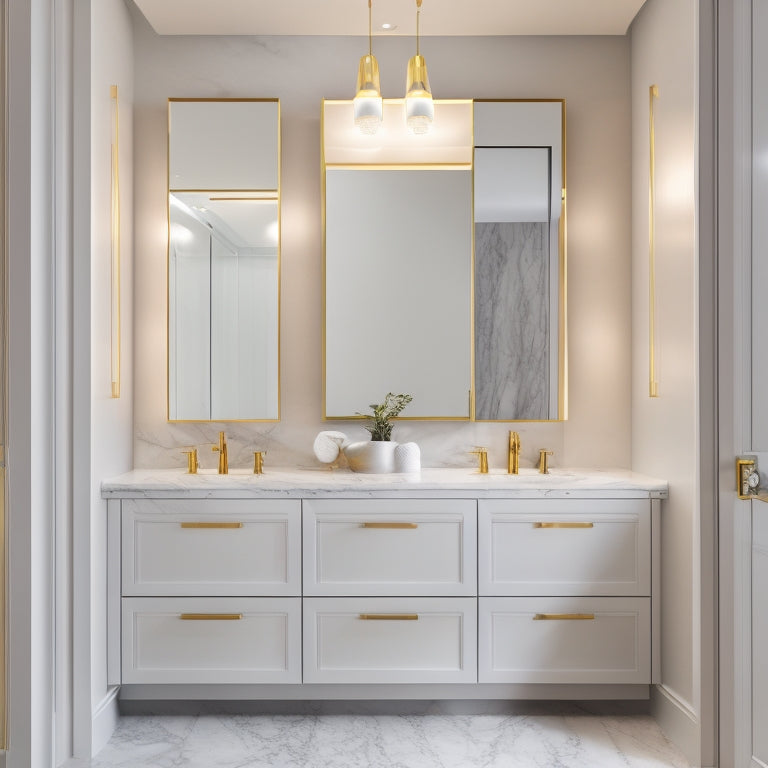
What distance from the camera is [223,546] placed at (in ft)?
8.39

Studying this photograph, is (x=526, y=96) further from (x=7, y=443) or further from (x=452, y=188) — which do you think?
(x=7, y=443)

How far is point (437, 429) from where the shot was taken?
3.01 m

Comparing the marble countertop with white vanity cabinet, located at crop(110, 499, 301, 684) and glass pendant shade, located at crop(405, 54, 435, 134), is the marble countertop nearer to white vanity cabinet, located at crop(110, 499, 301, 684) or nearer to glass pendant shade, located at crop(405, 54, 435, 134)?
white vanity cabinet, located at crop(110, 499, 301, 684)

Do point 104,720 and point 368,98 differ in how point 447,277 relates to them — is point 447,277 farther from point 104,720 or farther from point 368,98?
point 104,720

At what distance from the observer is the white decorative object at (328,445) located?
2863mm

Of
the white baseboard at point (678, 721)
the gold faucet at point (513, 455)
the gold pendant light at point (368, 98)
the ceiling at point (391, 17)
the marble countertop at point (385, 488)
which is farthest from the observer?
the gold faucet at point (513, 455)

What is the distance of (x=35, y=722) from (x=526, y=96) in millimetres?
2785

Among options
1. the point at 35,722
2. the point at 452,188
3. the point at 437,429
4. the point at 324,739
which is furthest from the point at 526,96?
A: the point at 35,722

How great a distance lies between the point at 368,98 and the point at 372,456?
4.25 ft

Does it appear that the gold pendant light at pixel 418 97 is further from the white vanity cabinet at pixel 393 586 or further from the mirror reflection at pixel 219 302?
the white vanity cabinet at pixel 393 586

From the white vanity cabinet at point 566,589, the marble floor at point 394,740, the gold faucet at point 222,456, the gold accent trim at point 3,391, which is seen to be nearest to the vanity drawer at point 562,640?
the white vanity cabinet at point 566,589

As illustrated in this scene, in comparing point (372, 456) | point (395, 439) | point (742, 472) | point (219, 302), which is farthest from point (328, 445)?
point (742, 472)

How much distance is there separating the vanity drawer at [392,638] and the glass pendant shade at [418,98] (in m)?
1.69

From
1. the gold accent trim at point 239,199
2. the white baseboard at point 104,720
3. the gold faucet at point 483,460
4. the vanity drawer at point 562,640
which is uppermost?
the gold accent trim at point 239,199
